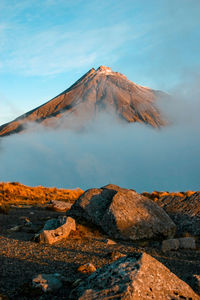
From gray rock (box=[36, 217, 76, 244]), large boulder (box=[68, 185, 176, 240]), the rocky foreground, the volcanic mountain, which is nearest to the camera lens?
the rocky foreground

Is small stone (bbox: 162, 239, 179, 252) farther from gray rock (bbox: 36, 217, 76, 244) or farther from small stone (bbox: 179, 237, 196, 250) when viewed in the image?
gray rock (bbox: 36, 217, 76, 244)

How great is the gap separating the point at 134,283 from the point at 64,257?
3.94 meters

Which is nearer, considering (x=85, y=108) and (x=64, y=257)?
(x=64, y=257)

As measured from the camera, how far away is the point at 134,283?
4086 millimetres

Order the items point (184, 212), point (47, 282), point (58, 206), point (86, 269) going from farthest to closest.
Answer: point (58, 206) → point (184, 212) → point (86, 269) → point (47, 282)

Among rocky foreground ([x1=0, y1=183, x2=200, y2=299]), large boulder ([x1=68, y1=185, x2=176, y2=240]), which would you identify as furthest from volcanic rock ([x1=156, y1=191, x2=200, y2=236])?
large boulder ([x1=68, y1=185, x2=176, y2=240])

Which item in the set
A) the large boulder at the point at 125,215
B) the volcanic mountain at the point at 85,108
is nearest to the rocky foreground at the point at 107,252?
the large boulder at the point at 125,215

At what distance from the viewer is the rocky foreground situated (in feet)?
14.3

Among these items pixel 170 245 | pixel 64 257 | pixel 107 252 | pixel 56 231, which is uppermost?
pixel 56 231

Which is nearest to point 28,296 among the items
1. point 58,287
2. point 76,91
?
point 58,287

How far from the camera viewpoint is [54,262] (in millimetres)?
7086

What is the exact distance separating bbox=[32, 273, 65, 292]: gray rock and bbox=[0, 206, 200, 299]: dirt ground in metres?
0.11

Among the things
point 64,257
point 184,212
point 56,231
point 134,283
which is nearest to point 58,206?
point 184,212

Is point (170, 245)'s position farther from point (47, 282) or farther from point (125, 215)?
point (47, 282)
